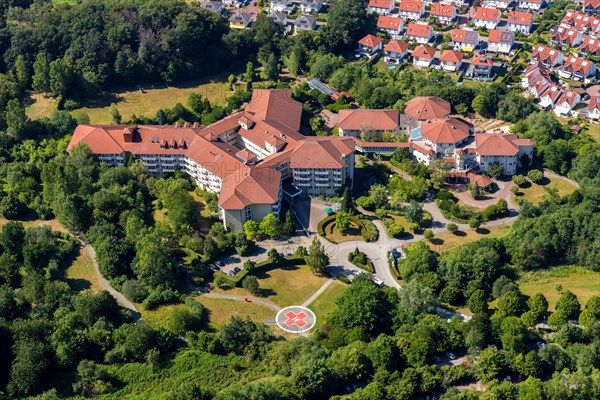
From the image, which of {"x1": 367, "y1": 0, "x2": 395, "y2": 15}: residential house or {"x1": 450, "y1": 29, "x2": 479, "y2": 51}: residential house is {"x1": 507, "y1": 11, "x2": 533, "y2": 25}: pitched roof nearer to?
{"x1": 450, "y1": 29, "x2": 479, "y2": 51}: residential house

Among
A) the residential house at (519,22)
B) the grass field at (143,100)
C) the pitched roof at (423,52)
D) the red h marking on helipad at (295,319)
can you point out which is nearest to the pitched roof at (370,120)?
the grass field at (143,100)

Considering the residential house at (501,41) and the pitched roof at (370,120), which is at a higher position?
the residential house at (501,41)

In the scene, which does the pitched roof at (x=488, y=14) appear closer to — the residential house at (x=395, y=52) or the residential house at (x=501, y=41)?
the residential house at (x=501, y=41)

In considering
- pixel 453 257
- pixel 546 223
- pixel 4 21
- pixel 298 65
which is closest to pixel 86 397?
pixel 453 257

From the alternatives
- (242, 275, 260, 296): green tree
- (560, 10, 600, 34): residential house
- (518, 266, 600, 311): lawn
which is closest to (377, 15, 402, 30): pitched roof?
(560, 10, 600, 34): residential house

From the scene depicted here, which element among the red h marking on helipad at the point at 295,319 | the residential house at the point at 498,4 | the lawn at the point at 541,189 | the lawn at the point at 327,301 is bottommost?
the red h marking on helipad at the point at 295,319

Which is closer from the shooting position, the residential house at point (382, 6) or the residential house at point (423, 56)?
the residential house at point (423, 56)

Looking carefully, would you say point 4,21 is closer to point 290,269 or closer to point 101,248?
point 101,248
